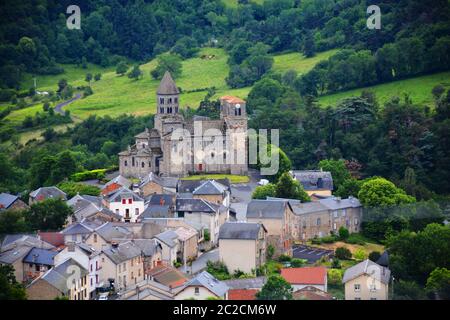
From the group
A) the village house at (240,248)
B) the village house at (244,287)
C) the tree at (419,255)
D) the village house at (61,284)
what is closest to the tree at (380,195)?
the tree at (419,255)

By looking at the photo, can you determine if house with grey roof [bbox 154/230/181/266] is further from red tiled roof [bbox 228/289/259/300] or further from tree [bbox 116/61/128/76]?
tree [bbox 116/61/128/76]

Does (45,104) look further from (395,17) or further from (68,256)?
(68,256)

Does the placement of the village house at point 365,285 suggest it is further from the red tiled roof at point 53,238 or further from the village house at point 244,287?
the red tiled roof at point 53,238

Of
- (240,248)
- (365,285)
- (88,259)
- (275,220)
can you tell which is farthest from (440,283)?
(88,259)

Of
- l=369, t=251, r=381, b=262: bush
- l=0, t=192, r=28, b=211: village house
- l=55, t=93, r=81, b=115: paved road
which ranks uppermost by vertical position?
l=55, t=93, r=81, b=115: paved road

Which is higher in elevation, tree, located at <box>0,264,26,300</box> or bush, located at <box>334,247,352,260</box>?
tree, located at <box>0,264,26,300</box>

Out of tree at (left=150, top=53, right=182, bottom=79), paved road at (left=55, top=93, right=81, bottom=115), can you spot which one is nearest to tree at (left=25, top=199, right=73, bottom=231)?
paved road at (left=55, top=93, right=81, bottom=115)

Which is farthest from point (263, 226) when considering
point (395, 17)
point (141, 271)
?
point (395, 17)
